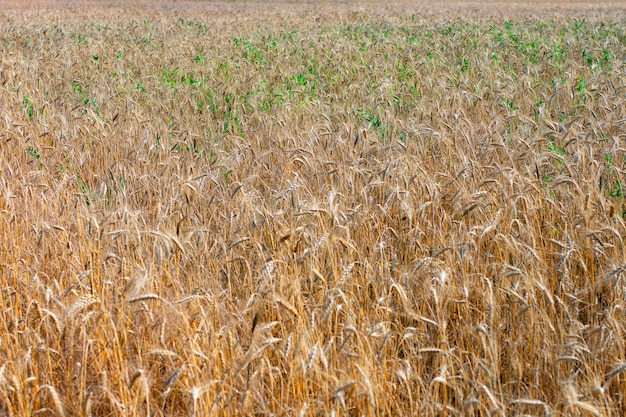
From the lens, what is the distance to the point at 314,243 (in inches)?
126

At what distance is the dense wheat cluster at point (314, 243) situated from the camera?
93.3 inches

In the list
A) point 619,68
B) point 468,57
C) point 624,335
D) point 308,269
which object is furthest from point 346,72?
point 624,335

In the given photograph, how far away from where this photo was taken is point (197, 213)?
12.9 ft

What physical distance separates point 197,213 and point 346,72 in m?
5.45

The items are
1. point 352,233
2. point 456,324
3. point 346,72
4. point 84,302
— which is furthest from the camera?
point 346,72

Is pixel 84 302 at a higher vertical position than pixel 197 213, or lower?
higher

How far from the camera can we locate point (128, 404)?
230 cm

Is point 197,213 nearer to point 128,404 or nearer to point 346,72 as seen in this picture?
point 128,404

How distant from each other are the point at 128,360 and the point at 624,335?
1880 mm

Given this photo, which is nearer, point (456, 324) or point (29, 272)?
point (456, 324)

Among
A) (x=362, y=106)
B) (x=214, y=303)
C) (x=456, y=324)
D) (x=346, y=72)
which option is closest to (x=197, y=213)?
(x=214, y=303)

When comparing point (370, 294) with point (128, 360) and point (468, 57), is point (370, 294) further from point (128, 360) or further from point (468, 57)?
point (468, 57)

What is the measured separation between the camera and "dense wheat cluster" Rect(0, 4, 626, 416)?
2369 millimetres

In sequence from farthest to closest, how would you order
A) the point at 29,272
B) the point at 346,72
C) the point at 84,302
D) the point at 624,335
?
the point at 346,72, the point at 29,272, the point at 624,335, the point at 84,302
